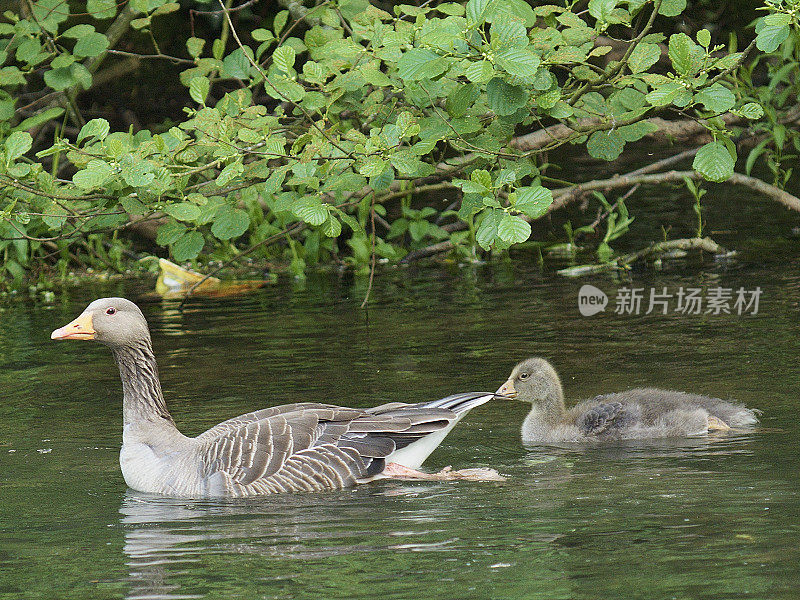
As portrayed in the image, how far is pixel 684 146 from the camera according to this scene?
68.3ft

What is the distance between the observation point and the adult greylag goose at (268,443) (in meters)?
7.64

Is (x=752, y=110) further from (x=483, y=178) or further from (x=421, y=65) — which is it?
(x=421, y=65)

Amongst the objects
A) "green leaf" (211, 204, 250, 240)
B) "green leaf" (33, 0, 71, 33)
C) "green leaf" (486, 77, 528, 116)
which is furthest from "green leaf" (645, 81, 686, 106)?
"green leaf" (33, 0, 71, 33)

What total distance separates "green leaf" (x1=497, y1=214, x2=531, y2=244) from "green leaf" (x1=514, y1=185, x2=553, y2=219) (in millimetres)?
105

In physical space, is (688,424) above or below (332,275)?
below

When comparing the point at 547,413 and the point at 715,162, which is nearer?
the point at 715,162

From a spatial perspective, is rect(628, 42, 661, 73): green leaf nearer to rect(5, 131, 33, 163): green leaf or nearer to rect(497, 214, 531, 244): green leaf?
rect(497, 214, 531, 244): green leaf

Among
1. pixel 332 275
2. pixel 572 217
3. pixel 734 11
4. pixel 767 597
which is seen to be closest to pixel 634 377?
pixel 767 597

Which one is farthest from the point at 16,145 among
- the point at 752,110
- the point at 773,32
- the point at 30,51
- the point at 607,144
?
the point at 773,32

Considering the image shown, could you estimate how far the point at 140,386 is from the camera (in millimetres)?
8320

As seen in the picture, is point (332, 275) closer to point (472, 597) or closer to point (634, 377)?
point (634, 377)

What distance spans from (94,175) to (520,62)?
3195 mm

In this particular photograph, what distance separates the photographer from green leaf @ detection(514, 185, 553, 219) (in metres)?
7.80

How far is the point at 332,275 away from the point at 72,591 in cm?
1047
